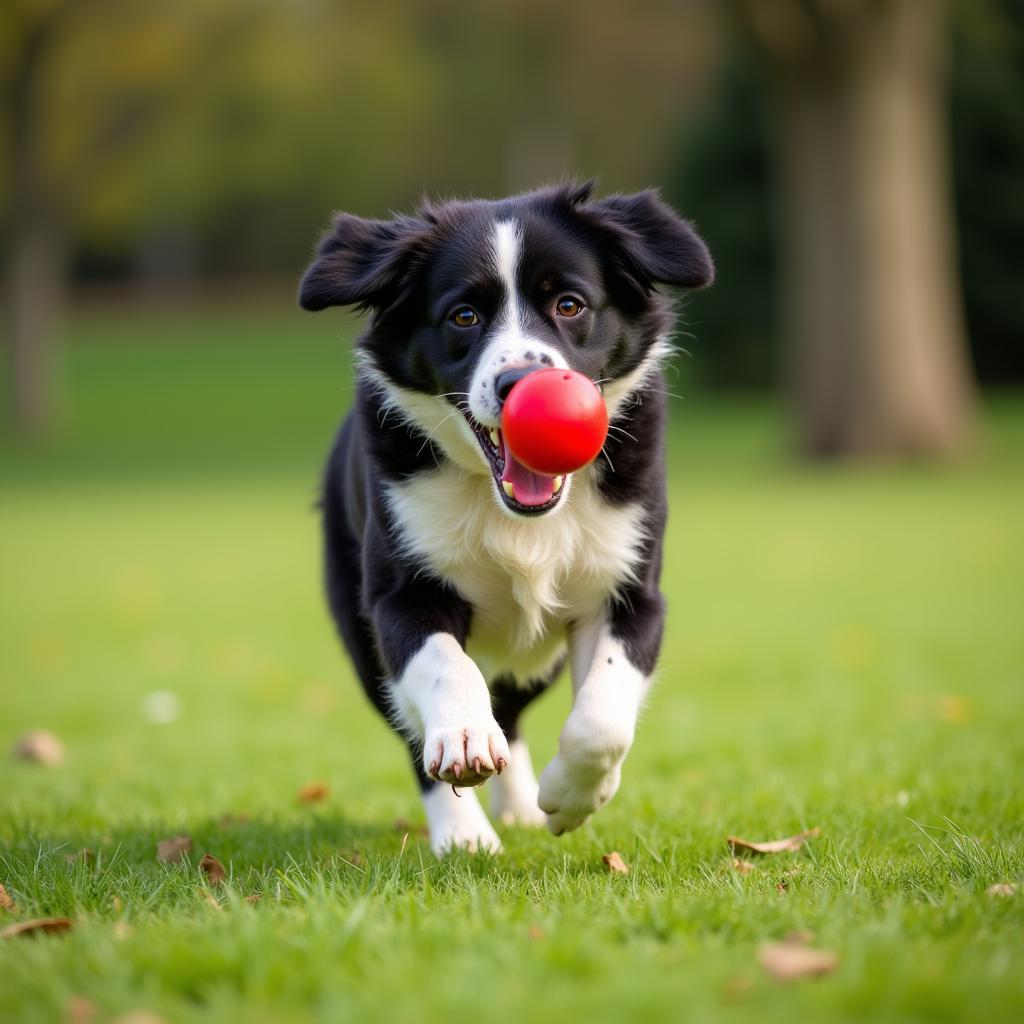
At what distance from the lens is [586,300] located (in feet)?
13.9

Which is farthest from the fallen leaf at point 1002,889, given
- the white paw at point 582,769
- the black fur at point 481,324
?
the black fur at point 481,324

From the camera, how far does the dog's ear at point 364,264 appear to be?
4211mm

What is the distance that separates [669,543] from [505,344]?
10.4 meters

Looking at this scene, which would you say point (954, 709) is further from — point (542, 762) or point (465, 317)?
point (465, 317)

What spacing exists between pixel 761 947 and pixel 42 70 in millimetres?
30794

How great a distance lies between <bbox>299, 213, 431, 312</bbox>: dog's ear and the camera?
13.8 feet

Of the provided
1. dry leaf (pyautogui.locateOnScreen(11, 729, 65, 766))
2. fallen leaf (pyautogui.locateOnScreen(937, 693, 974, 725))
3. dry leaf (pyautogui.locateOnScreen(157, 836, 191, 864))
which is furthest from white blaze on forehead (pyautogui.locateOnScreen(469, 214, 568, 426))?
fallen leaf (pyautogui.locateOnScreen(937, 693, 974, 725))

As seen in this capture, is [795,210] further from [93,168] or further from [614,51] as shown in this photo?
[614,51]

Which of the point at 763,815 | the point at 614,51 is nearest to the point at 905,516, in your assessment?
the point at 763,815

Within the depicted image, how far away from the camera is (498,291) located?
13.7 feet

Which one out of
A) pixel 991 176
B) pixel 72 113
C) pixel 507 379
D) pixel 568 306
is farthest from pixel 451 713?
pixel 72 113

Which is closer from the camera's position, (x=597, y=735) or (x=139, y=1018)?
(x=139, y=1018)

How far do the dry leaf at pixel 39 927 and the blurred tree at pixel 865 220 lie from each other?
18014 millimetres

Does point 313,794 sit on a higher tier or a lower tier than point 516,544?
lower
